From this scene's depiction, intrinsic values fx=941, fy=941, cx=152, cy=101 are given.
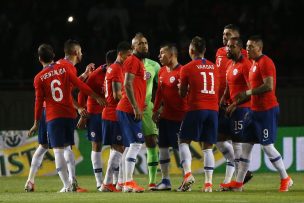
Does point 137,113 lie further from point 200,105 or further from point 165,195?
point 165,195

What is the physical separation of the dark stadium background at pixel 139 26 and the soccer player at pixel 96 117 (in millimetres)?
6699

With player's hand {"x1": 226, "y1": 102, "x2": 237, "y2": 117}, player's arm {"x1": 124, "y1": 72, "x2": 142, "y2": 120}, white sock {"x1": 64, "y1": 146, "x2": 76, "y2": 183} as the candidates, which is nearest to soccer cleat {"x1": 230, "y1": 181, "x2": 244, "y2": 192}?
player's hand {"x1": 226, "y1": 102, "x2": 237, "y2": 117}

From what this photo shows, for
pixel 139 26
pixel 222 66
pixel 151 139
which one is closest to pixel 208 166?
pixel 151 139

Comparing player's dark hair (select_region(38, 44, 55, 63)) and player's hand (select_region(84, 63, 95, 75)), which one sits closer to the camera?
player's dark hair (select_region(38, 44, 55, 63))

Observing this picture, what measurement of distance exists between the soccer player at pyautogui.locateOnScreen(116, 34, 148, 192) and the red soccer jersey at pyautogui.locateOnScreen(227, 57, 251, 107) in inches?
61.6

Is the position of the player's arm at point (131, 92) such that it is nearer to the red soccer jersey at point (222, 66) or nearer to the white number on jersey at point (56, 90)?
the white number on jersey at point (56, 90)

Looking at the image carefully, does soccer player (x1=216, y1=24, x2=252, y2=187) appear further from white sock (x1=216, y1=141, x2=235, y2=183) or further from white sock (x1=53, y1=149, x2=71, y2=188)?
white sock (x1=53, y1=149, x2=71, y2=188)

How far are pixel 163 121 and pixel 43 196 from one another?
268cm

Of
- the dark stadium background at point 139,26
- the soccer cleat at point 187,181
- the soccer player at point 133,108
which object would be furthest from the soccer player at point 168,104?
the dark stadium background at point 139,26

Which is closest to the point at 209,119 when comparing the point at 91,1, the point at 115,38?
the point at 115,38

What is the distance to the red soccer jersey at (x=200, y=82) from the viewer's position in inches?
565

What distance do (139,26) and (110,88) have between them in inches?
380

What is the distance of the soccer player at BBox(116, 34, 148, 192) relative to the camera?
14.0 meters

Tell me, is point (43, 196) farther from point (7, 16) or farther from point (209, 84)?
point (7, 16)
